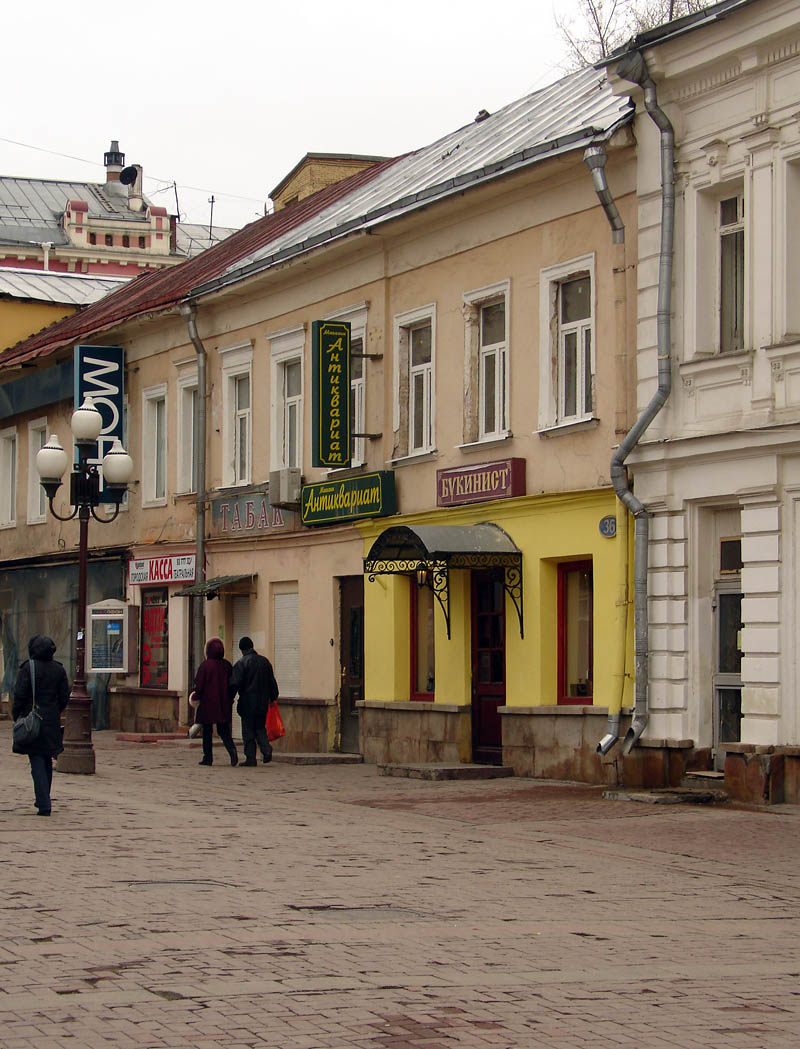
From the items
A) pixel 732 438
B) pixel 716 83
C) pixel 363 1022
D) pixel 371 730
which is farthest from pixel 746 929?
pixel 371 730

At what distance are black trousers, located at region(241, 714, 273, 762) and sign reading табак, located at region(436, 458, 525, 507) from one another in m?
3.60

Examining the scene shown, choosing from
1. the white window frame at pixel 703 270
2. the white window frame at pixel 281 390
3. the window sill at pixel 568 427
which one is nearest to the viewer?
the white window frame at pixel 703 270

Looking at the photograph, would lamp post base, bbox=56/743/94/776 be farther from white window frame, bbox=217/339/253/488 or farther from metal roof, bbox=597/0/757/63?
metal roof, bbox=597/0/757/63

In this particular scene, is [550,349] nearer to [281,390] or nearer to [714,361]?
[714,361]

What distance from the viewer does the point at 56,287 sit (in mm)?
41906

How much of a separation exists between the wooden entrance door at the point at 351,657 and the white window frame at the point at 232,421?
11.7ft

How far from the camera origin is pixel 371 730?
74.8 feet

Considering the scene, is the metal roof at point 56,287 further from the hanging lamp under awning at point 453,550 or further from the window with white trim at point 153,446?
the hanging lamp under awning at point 453,550

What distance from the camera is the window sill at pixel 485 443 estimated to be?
20.2m

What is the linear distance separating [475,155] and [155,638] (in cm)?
1053

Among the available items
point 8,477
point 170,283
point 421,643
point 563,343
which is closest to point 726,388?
point 563,343

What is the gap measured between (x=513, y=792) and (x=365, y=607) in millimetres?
5931

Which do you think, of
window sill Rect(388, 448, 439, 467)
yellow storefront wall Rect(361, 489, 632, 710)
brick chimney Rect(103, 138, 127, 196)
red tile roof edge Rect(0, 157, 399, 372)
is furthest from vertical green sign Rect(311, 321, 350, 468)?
brick chimney Rect(103, 138, 127, 196)

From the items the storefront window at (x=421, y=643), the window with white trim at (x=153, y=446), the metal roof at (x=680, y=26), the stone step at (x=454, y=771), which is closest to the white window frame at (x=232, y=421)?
the window with white trim at (x=153, y=446)
